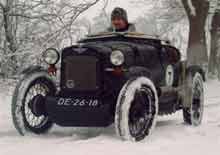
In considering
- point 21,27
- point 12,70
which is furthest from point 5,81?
point 21,27

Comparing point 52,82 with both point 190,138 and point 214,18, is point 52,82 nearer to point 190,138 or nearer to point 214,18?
point 190,138

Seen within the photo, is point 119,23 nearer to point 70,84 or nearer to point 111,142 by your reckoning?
point 70,84

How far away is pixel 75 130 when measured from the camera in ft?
24.1

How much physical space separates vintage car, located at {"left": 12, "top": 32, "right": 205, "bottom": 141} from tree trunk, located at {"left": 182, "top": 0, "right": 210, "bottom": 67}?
12.0 metres

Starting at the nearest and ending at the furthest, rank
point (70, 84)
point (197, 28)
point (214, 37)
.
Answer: point (70, 84) < point (197, 28) < point (214, 37)

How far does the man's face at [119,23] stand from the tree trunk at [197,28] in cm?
1168

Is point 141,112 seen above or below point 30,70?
below

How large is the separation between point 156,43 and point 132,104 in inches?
72.3

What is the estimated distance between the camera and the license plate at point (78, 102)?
20.3 ft

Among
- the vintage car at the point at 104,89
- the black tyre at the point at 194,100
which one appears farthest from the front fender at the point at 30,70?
the black tyre at the point at 194,100

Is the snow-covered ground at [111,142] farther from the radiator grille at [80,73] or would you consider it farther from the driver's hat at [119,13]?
the driver's hat at [119,13]

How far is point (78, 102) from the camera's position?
20.5 ft

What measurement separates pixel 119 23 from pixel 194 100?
1.81 m

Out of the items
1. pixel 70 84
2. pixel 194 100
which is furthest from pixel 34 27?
pixel 70 84
